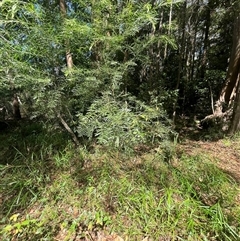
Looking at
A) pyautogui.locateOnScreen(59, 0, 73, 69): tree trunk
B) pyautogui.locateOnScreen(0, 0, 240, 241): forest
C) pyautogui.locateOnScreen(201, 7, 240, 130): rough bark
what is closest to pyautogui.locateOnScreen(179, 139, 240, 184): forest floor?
pyautogui.locateOnScreen(0, 0, 240, 241): forest

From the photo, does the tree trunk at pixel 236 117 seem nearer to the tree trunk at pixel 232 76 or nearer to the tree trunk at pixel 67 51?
the tree trunk at pixel 232 76

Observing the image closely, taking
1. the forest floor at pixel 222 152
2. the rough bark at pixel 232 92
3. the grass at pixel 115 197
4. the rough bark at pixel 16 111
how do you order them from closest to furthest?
the grass at pixel 115 197 → the forest floor at pixel 222 152 → the rough bark at pixel 232 92 → the rough bark at pixel 16 111

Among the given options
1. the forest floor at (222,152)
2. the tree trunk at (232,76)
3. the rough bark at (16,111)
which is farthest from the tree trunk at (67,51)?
the rough bark at (16,111)

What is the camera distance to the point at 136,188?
6.52ft

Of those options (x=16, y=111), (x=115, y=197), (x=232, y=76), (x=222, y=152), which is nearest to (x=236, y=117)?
(x=222, y=152)

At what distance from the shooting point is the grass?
63.2 inches

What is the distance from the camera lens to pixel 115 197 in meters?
1.90

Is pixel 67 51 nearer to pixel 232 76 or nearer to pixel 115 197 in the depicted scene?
pixel 115 197

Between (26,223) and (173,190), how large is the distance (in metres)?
1.38

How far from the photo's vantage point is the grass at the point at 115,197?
1.60 meters

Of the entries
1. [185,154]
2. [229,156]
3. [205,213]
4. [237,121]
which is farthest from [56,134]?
[237,121]

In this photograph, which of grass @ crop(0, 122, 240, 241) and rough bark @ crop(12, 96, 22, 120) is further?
rough bark @ crop(12, 96, 22, 120)

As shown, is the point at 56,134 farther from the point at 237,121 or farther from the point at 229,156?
the point at 237,121

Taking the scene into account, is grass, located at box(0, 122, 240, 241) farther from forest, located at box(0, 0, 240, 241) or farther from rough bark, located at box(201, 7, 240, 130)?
rough bark, located at box(201, 7, 240, 130)
